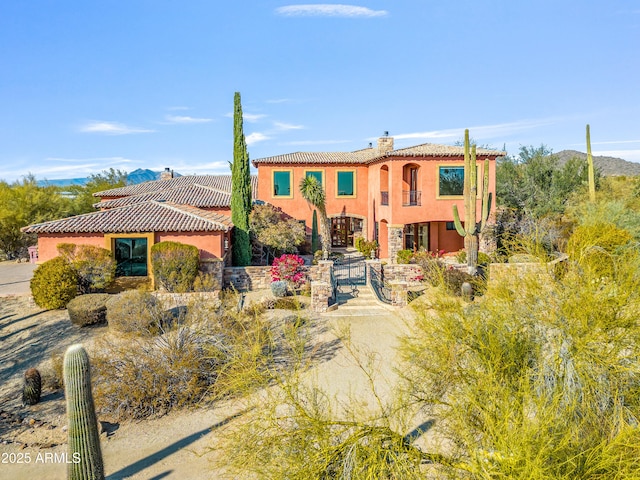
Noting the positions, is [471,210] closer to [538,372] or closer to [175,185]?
[538,372]

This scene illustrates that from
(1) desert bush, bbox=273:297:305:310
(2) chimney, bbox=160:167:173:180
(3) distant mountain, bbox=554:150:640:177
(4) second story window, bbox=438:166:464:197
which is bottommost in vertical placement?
(1) desert bush, bbox=273:297:305:310

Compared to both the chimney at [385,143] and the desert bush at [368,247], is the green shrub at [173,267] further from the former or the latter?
the chimney at [385,143]

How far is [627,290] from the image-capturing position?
7.39m

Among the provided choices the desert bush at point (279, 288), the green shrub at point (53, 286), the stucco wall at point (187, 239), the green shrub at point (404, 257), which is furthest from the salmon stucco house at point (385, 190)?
the green shrub at point (53, 286)

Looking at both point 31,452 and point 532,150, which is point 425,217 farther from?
point 31,452

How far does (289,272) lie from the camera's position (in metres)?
21.3

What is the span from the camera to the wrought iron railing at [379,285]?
67.9 ft

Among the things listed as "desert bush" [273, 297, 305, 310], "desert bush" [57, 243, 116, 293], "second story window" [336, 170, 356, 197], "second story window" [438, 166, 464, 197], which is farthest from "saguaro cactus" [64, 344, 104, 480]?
"second story window" [336, 170, 356, 197]

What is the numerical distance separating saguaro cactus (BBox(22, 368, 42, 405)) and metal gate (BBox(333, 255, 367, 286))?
13610 millimetres

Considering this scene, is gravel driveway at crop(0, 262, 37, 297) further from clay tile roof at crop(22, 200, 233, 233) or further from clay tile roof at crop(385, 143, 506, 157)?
clay tile roof at crop(385, 143, 506, 157)

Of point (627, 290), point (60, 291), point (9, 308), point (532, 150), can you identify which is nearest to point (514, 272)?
point (627, 290)

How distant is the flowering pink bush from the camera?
2123 cm

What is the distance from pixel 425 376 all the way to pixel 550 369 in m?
2.09

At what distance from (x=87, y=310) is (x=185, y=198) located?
14466mm
